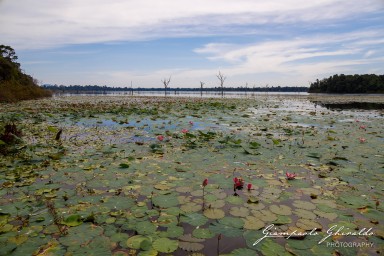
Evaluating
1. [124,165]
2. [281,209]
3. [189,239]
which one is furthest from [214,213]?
[124,165]

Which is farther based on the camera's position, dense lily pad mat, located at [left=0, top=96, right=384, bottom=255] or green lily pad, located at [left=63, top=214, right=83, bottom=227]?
green lily pad, located at [left=63, top=214, right=83, bottom=227]

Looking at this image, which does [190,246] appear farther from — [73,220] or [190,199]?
[73,220]

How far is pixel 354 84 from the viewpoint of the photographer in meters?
66.7

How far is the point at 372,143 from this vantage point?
7652 millimetres

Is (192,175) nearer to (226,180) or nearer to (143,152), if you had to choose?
(226,180)

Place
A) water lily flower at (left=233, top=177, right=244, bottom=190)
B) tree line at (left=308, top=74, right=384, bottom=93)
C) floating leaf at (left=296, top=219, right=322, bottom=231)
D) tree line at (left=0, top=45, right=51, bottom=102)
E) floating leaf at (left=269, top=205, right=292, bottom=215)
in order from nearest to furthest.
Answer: floating leaf at (left=296, top=219, right=322, bottom=231) → floating leaf at (left=269, top=205, right=292, bottom=215) → water lily flower at (left=233, top=177, right=244, bottom=190) → tree line at (left=0, top=45, right=51, bottom=102) → tree line at (left=308, top=74, right=384, bottom=93)

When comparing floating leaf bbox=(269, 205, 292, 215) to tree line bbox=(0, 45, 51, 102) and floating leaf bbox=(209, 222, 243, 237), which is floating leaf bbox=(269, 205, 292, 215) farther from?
tree line bbox=(0, 45, 51, 102)

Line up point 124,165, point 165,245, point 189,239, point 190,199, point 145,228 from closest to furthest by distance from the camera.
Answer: point 165,245 < point 189,239 < point 145,228 < point 190,199 < point 124,165

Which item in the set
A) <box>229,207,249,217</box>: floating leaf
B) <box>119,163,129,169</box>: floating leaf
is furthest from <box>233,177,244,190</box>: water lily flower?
<box>119,163,129,169</box>: floating leaf

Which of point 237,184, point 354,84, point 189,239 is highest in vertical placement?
point 354,84

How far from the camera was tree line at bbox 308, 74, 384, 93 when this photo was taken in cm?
6259

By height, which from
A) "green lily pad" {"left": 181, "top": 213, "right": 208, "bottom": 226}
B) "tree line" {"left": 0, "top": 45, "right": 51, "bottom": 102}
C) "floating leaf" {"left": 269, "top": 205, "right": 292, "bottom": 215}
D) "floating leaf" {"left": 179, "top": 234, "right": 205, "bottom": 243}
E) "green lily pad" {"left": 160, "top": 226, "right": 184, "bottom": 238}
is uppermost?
"tree line" {"left": 0, "top": 45, "right": 51, "bottom": 102}

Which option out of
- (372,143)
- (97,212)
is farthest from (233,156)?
(372,143)

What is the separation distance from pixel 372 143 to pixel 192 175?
19.7 feet
